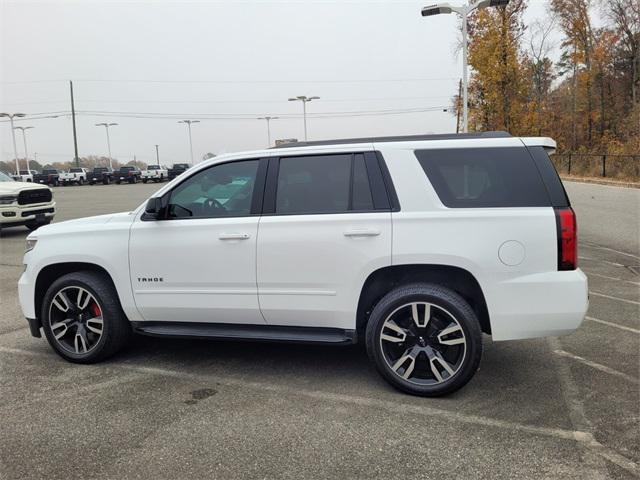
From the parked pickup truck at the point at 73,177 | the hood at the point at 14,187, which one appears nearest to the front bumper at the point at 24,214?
the hood at the point at 14,187

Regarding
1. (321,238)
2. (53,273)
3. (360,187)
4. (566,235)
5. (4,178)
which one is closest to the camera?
(566,235)

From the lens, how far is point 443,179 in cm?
384

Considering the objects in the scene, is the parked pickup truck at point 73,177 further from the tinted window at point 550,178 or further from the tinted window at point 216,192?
the tinted window at point 550,178

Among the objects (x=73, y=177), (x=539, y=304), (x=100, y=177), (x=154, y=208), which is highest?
(x=73, y=177)

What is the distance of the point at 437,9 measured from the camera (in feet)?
55.8

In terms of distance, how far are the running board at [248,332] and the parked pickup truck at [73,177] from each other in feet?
179

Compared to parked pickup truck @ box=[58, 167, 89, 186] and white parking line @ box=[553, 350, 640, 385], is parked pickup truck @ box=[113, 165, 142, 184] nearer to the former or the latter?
parked pickup truck @ box=[58, 167, 89, 186]

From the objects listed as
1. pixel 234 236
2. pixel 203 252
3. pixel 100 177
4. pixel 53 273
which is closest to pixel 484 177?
pixel 234 236

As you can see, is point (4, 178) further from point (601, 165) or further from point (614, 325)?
point (601, 165)

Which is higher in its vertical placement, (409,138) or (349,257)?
(409,138)

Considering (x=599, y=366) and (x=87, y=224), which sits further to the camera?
(x=87, y=224)

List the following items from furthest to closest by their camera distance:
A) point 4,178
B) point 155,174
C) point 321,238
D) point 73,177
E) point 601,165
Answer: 1. point 155,174
2. point 73,177
3. point 601,165
4. point 4,178
5. point 321,238

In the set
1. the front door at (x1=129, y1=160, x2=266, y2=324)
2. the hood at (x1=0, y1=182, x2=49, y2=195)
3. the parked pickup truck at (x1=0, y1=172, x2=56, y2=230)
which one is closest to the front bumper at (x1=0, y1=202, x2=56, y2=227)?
the parked pickup truck at (x1=0, y1=172, x2=56, y2=230)

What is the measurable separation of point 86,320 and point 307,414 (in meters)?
2.27
